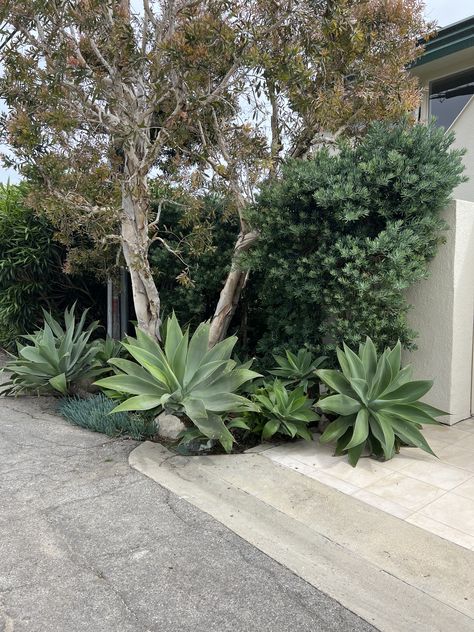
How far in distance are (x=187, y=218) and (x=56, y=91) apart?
1.95 metres

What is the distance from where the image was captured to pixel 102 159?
643 centimetres

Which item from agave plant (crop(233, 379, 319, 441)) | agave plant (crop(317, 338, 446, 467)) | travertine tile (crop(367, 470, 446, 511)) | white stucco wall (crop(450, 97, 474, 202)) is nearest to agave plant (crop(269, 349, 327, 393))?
agave plant (crop(233, 379, 319, 441))

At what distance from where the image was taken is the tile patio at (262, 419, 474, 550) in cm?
345

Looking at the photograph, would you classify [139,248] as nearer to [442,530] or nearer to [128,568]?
[128,568]

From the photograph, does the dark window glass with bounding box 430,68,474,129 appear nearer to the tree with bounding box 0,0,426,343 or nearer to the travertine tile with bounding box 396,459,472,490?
the tree with bounding box 0,0,426,343

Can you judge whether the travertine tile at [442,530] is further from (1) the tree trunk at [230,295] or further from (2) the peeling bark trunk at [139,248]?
(2) the peeling bark trunk at [139,248]

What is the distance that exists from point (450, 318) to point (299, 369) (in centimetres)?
166

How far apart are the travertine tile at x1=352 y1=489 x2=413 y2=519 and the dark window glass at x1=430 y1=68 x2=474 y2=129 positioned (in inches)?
251

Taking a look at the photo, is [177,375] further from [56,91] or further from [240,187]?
[56,91]

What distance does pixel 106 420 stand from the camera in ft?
16.8

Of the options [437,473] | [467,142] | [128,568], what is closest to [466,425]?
[437,473]

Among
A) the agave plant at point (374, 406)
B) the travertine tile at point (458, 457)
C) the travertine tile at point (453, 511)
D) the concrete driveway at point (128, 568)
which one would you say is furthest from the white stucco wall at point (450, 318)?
the concrete driveway at point (128, 568)

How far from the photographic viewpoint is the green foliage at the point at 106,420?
4959mm

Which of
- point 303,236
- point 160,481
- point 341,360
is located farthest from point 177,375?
point 303,236
